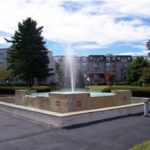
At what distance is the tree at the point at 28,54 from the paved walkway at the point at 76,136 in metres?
38.7

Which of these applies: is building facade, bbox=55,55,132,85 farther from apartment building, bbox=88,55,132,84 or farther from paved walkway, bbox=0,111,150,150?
paved walkway, bbox=0,111,150,150

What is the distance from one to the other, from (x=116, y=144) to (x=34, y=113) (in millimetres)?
Result: 4541

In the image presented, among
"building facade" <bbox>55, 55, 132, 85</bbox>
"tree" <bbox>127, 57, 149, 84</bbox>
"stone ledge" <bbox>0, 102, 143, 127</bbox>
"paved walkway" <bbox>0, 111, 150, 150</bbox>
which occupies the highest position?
Result: "building facade" <bbox>55, 55, 132, 85</bbox>

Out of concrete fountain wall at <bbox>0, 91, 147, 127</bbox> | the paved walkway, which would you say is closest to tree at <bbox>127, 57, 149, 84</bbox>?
concrete fountain wall at <bbox>0, 91, 147, 127</bbox>

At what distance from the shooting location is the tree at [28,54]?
5106 centimetres

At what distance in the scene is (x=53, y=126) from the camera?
11.5m

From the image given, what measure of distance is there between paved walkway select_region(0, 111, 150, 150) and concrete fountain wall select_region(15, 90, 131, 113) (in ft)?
8.53

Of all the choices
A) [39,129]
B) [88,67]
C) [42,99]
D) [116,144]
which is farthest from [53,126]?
[88,67]

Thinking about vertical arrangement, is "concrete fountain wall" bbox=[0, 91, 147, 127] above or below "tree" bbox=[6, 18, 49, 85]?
below

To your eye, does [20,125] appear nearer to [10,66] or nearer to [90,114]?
[90,114]

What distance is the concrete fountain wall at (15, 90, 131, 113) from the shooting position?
14.9 meters

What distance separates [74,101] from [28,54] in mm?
37287

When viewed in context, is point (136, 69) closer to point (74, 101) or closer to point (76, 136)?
point (74, 101)

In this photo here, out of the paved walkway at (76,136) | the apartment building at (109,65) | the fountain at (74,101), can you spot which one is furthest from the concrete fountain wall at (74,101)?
the apartment building at (109,65)
